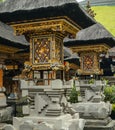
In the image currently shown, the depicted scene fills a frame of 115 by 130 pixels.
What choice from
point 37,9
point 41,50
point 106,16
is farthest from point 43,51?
point 106,16

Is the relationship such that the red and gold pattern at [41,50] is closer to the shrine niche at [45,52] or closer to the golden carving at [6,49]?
the shrine niche at [45,52]

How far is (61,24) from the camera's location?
413 inches

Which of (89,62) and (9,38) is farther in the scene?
(89,62)

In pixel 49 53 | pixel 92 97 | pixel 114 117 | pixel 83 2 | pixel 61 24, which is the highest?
pixel 83 2

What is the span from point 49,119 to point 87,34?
922cm

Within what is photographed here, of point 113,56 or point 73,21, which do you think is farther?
point 113,56

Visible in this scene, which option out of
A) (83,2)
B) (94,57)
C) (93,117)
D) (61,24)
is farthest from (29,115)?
(83,2)

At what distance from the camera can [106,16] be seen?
54.3 meters

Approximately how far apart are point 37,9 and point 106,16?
4542cm

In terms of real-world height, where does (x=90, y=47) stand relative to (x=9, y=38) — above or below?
above

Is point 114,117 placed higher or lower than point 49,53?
lower

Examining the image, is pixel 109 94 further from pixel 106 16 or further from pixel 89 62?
pixel 106 16

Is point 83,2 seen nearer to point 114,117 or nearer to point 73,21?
point 114,117

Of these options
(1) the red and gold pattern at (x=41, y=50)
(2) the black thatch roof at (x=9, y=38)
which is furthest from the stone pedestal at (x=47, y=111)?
(2) the black thatch roof at (x=9, y=38)
